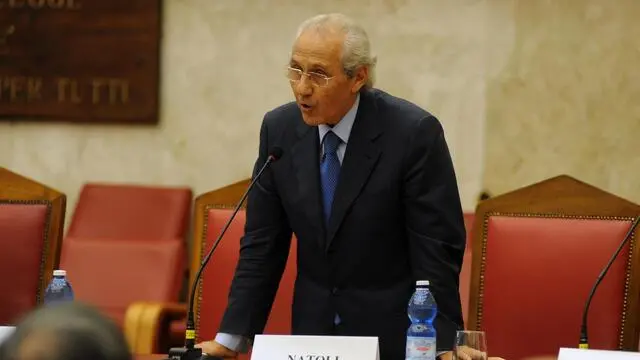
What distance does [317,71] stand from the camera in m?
2.50

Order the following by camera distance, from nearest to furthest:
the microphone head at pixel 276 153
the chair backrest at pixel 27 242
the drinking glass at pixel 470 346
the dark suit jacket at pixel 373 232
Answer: the drinking glass at pixel 470 346, the microphone head at pixel 276 153, the dark suit jacket at pixel 373 232, the chair backrest at pixel 27 242

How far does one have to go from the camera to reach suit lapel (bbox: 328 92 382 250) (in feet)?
8.38

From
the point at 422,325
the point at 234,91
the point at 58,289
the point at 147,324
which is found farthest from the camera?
the point at 234,91

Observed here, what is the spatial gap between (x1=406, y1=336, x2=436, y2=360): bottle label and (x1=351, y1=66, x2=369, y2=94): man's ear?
626mm

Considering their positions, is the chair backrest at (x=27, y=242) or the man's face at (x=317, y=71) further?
the chair backrest at (x=27, y=242)

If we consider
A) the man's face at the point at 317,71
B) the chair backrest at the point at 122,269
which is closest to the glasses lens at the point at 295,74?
the man's face at the point at 317,71

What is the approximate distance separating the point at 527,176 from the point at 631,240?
5.97 feet

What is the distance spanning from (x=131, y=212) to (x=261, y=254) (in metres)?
2.24

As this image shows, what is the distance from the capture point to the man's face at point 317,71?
2.49 meters

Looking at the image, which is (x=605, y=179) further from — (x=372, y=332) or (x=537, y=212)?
(x=372, y=332)

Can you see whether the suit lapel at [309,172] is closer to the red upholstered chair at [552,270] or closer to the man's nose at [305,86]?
the man's nose at [305,86]

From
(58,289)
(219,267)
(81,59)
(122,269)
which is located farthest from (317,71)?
(81,59)

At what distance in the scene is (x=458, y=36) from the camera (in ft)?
15.6

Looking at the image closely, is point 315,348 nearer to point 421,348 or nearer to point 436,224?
point 421,348
